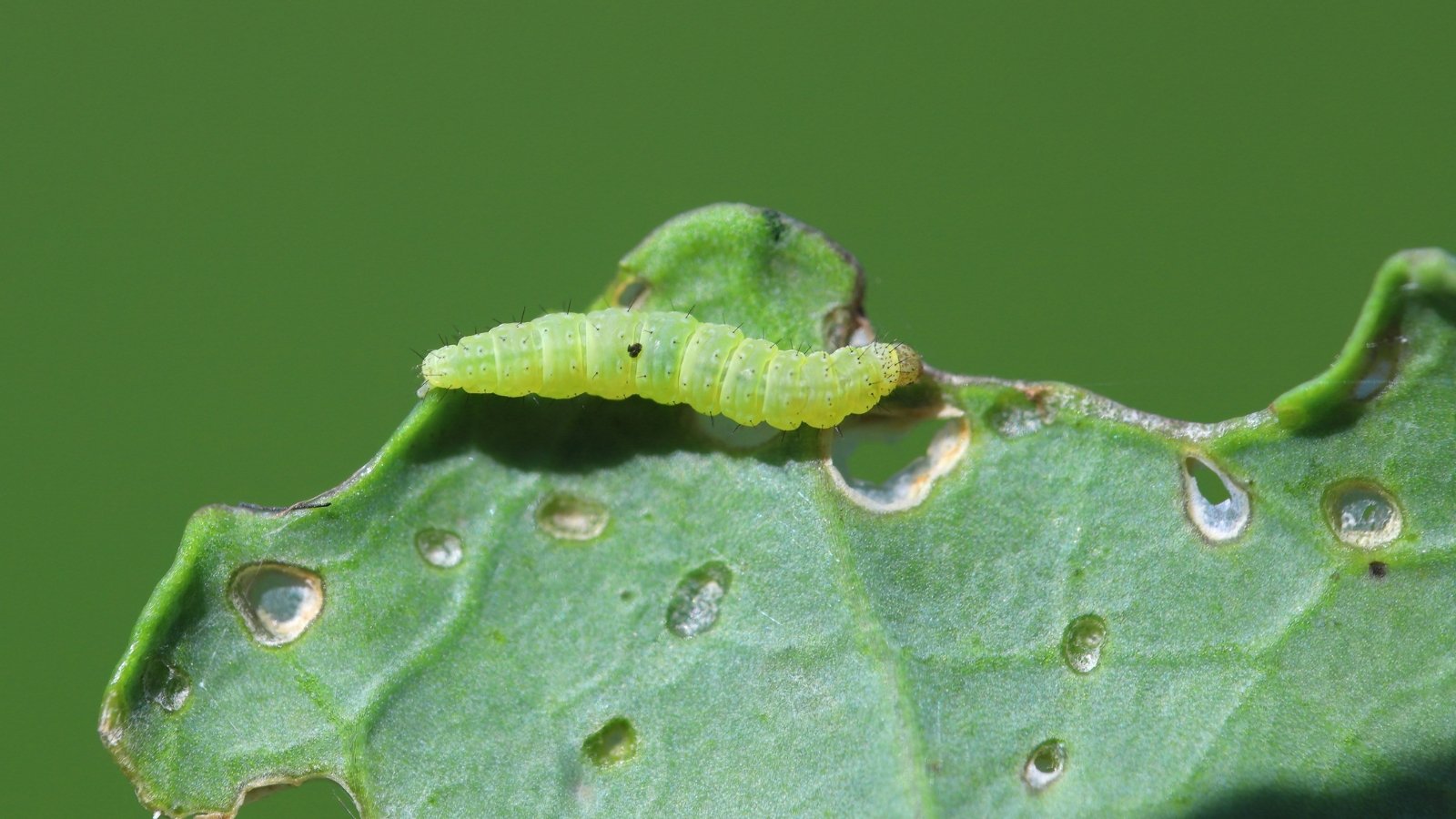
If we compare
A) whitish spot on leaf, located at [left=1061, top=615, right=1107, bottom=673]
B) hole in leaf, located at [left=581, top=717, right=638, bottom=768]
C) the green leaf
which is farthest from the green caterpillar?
hole in leaf, located at [left=581, top=717, right=638, bottom=768]

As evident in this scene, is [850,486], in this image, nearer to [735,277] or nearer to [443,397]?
[735,277]

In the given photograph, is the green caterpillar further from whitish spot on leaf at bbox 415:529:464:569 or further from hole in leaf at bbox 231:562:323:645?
hole in leaf at bbox 231:562:323:645

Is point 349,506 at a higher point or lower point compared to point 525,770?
higher

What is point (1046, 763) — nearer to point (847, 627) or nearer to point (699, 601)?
point (847, 627)

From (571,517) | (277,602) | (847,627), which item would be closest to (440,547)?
(571,517)

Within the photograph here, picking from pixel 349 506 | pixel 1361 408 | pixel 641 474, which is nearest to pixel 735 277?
pixel 641 474

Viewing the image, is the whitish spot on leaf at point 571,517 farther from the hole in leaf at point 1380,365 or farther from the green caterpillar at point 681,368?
the hole in leaf at point 1380,365
